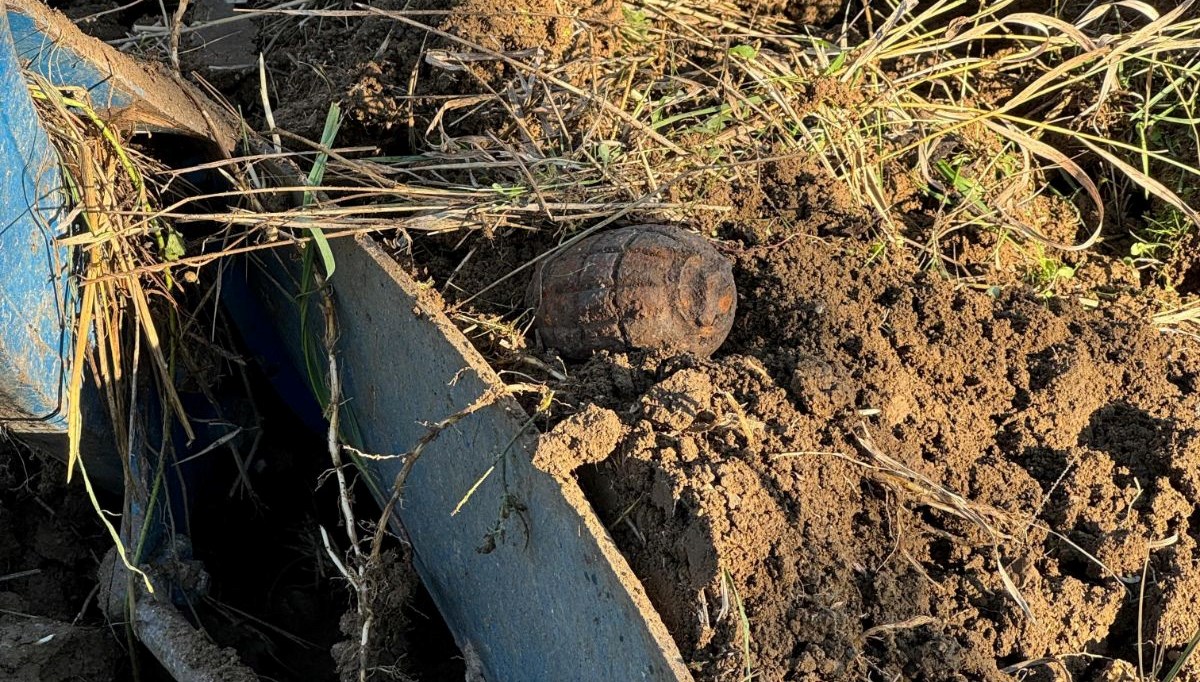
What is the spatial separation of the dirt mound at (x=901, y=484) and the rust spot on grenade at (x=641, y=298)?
0.23 feet

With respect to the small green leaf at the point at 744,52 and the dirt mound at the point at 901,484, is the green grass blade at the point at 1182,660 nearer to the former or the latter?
the dirt mound at the point at 901,484

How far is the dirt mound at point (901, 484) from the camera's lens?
5.84 feet

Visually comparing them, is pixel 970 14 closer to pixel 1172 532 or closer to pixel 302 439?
pixel 1172 532

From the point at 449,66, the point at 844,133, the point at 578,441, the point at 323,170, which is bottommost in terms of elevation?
the point at 578,441

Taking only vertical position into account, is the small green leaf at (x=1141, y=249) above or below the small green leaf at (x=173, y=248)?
below

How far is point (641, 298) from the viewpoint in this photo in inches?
84.5

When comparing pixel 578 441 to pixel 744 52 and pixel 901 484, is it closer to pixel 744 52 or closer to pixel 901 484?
pixel 901 484

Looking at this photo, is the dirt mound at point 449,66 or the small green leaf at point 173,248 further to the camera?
the dirt mound at point 449,66

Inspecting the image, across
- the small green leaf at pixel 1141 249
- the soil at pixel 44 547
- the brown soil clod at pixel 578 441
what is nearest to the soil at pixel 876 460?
the brown soil clod at pixel 578 441

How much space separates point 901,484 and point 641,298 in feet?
1.90

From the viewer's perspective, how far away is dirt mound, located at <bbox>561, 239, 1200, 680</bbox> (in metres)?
1.78

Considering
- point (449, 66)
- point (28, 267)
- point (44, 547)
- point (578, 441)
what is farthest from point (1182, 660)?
point (44, 547)

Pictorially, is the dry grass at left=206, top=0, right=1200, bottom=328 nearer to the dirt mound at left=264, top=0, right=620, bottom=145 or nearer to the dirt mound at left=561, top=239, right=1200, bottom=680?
the dirt mound at left=264, top=0, right=620, bottom=145

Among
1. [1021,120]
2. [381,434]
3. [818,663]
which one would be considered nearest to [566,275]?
[381,434]
